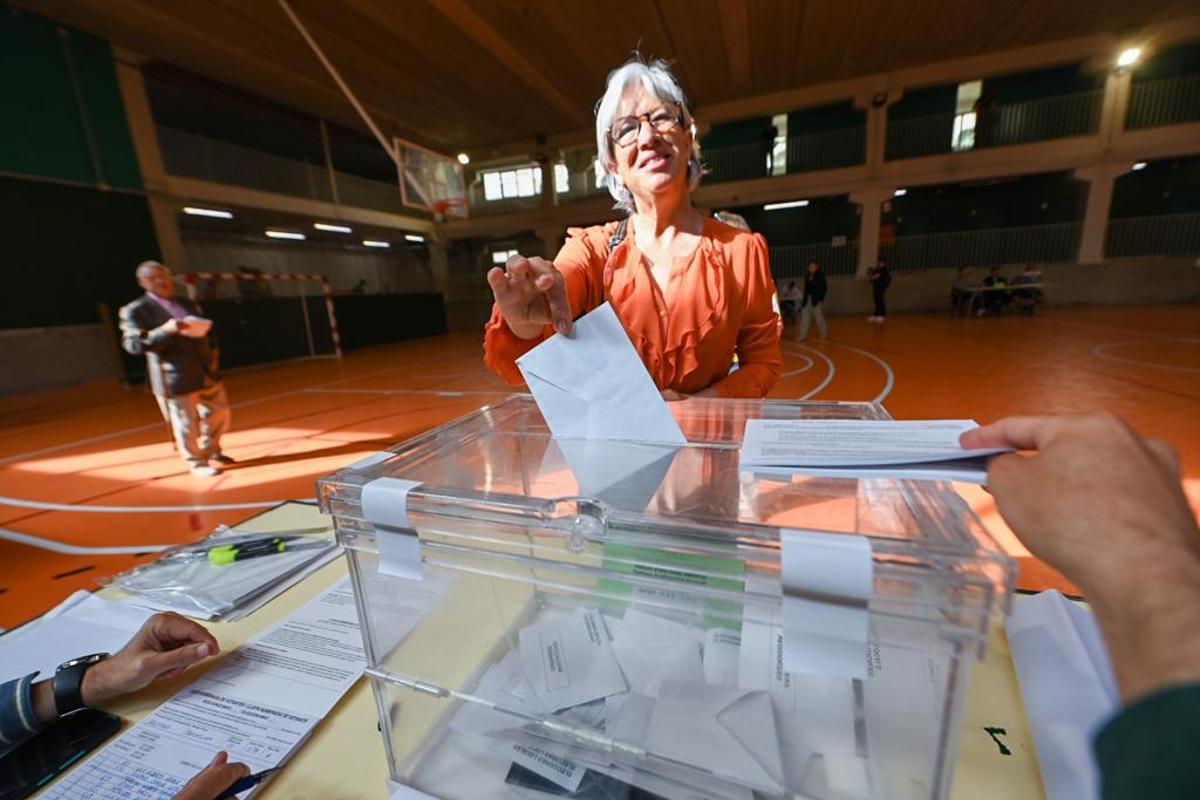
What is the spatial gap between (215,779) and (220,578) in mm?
570

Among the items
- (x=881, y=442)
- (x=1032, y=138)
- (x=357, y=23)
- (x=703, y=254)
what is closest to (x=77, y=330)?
(x=357, y=23)

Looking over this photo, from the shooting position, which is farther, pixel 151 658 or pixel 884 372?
pixel 884 372

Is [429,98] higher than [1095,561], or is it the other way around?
[429,98]

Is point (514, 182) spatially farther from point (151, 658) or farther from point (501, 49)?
point (151, 658)

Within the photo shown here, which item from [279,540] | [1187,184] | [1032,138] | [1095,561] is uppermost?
[1032,138]

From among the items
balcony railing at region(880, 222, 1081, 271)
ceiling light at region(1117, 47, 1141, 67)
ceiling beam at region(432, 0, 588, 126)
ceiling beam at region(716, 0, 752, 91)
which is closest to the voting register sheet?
ceiling beam at region(432, 0, 588, 126)

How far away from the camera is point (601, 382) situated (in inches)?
22.0

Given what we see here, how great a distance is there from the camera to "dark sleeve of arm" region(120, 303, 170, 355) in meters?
2.53

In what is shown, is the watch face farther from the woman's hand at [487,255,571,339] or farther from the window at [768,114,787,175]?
the window at [768,114,787,175]

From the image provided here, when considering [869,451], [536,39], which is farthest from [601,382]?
[536,39]

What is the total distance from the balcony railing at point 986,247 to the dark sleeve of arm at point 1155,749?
1148 centimetres

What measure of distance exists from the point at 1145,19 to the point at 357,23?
10815mm

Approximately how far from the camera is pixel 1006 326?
22.9 ft

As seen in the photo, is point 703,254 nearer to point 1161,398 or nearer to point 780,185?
point 1161,398
